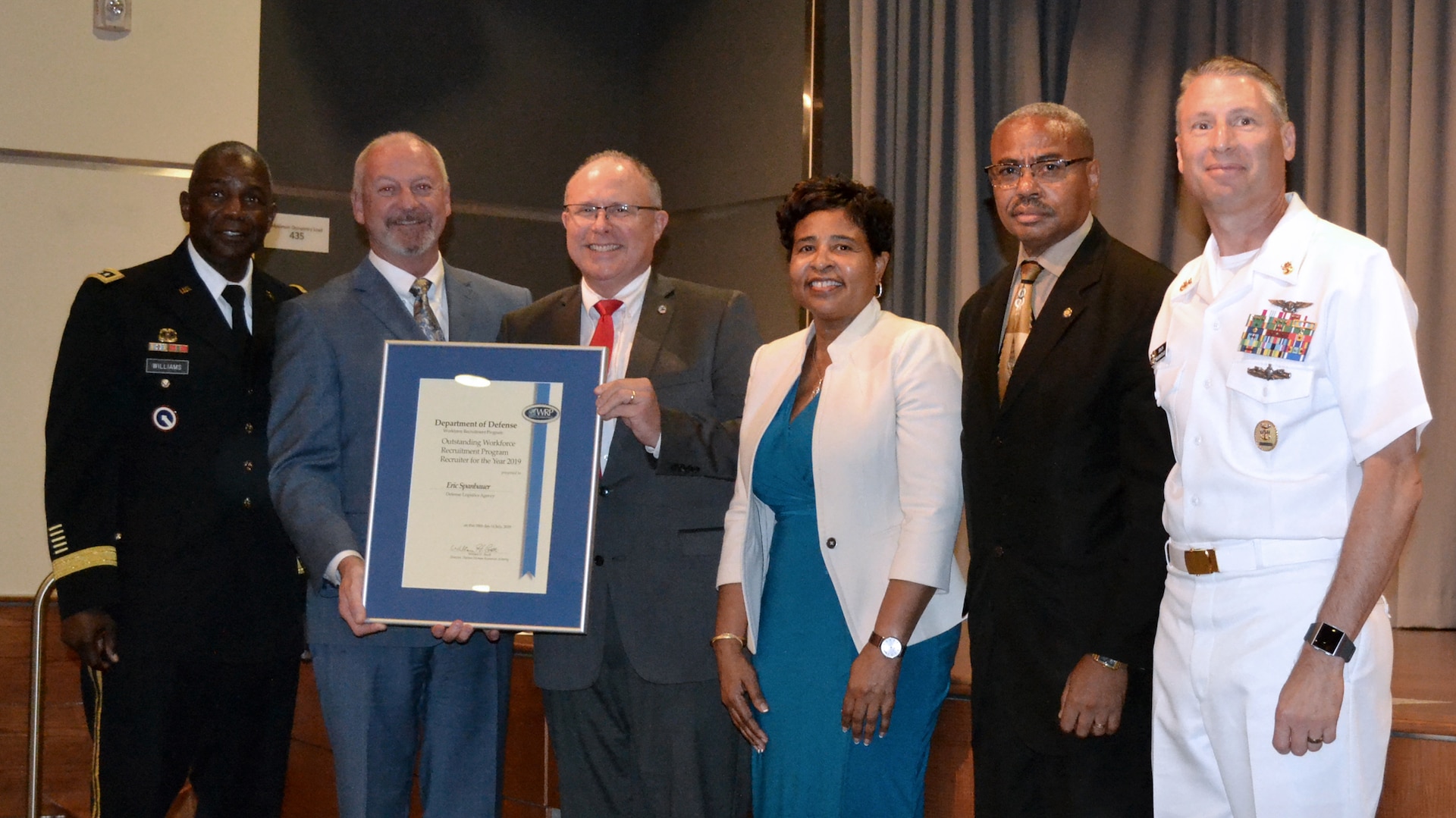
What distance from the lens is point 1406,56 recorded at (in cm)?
399

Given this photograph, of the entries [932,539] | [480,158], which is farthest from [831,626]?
[480,158]

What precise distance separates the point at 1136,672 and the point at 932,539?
1.41ft

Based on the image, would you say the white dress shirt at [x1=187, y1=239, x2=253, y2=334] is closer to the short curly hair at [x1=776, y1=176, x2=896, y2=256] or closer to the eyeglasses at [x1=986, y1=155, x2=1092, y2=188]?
the short curly hair at [x1=776, y1=176, x2=896, y2=256]

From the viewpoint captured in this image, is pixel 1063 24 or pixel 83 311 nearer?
pixel 83 311

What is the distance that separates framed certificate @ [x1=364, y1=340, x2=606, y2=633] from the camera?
265cm

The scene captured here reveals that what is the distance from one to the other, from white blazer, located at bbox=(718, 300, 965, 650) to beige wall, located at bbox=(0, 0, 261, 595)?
9.97 feet

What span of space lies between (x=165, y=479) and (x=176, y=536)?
0.13 m

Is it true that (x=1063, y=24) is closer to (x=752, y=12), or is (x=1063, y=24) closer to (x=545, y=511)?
(x=752, y=12)

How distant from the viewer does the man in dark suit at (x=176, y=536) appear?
283 cm

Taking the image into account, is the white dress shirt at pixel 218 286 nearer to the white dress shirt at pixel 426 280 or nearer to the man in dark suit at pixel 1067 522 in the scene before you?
the white dress shirt at pixel 426 280

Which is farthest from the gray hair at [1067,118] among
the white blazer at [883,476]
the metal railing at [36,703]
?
the metal railing at [36,703]

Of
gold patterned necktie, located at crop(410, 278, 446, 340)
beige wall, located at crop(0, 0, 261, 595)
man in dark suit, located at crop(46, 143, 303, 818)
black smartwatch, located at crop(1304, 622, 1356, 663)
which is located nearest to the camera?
black smartwatch, located at crop(1304, 622, 1356, 663)

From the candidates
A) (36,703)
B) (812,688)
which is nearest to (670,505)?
(812,688)
